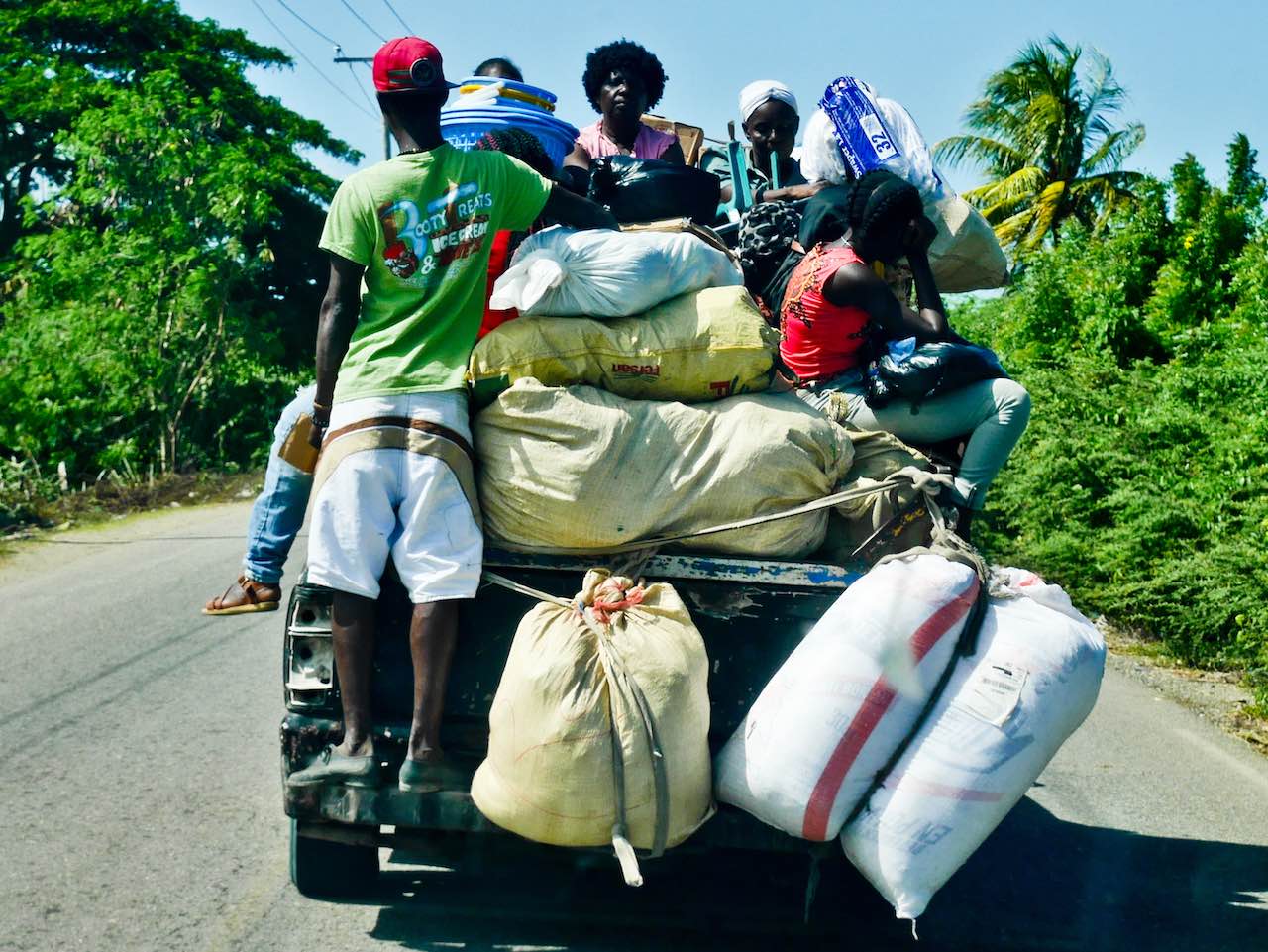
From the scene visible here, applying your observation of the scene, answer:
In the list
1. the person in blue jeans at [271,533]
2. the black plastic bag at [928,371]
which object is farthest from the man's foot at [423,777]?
the black plastic bag at [928,371]

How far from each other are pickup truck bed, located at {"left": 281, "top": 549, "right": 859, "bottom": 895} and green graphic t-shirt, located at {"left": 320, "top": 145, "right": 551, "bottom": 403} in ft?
1.79

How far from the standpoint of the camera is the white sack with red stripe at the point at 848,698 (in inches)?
130

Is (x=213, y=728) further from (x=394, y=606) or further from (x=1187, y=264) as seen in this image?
(x=1187, y=264)

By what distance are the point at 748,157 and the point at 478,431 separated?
3.02 m

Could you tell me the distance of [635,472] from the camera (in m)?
3.62

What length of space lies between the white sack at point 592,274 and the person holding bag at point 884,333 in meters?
0.72

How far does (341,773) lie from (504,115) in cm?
264

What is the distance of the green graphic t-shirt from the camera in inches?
144

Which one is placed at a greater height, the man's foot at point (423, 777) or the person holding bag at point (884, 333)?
the person holding bag at point (884, 333)

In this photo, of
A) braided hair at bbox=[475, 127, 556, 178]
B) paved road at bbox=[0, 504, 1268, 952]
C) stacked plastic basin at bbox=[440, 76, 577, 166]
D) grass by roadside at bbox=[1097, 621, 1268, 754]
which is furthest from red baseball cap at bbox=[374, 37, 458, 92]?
grass by roadside at bbox=[1097, 621, 1268, 754]

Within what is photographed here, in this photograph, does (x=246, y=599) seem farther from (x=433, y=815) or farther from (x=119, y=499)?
(x=119, y=499)

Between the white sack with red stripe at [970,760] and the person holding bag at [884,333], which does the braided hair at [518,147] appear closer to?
the person holding bag at [884,333]

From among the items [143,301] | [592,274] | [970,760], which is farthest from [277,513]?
[143,301]

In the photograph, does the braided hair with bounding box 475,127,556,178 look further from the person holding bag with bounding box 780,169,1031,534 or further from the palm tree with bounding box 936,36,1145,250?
the palm tree with bounding box 936,36,1145,250
